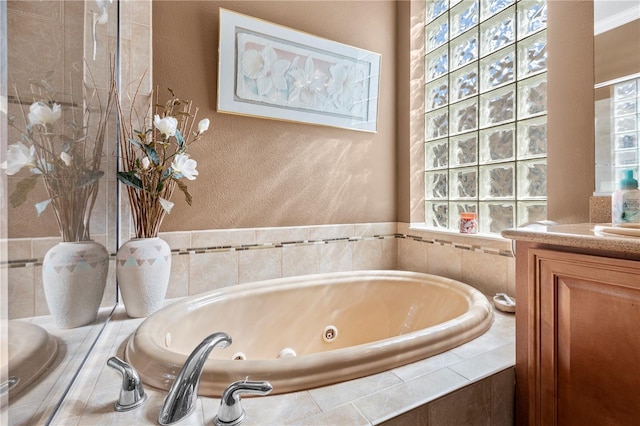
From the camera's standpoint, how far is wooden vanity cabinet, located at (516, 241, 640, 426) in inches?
26.3

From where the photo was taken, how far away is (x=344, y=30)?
192 centimetres

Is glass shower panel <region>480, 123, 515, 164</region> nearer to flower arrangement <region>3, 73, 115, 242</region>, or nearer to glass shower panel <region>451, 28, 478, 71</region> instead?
glass shower panel <region>451, 28, 478, 71</region>

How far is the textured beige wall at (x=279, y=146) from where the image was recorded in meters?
1.51

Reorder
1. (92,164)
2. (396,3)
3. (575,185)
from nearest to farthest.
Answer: (92,164) → (575,185) → (396,3)

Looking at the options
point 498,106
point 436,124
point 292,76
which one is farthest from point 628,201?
point 292,76

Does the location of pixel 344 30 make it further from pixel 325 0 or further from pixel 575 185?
pixel 575 185

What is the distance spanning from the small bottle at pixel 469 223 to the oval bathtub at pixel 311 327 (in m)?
0.31

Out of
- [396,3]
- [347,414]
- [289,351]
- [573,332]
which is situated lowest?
[289,351]

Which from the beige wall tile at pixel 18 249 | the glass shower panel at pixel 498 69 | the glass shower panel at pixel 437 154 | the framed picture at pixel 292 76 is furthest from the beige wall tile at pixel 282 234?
the glass shower panel at pixel 498 69

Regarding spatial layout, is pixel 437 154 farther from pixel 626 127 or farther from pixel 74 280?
pixel 74 280

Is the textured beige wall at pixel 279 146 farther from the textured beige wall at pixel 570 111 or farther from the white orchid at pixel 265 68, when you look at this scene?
the textured beige wall at pixel 570 111

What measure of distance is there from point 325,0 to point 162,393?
207 centimetres

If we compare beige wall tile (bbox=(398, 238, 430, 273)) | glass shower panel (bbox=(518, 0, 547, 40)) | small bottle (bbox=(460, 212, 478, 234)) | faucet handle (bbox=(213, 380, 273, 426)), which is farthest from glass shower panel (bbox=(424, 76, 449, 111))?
faucet handle (bbox=(213, 380, 273, 426))

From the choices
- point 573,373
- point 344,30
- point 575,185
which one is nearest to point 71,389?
point 573,373
